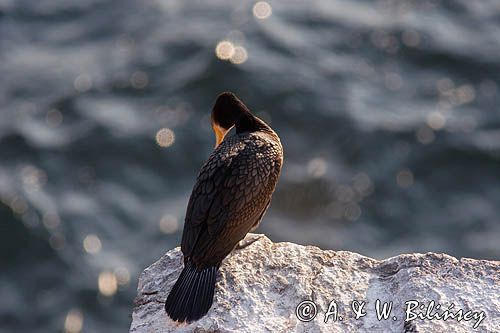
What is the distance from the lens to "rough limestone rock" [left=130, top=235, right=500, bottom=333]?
486 cm

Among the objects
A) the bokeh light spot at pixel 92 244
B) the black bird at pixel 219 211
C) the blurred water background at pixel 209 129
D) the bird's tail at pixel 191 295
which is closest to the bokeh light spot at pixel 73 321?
the blurred water background at pixel 209 129

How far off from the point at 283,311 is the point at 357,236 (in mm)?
5606

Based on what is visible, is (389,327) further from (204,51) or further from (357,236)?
(204,51)

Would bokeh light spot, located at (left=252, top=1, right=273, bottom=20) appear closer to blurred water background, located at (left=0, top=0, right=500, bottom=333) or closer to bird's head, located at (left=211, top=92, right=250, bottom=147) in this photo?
blurred water background, located at (left=0, top=0, right=500, bottom=333)

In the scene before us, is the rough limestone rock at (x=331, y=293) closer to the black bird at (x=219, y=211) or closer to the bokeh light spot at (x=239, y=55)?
the black bird at (x=219, y=211)

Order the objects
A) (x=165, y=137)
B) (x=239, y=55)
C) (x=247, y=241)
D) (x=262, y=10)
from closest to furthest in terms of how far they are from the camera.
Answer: (x=247, y=241)
(x=165, y=137)
(x=239, y=55)
(x=262, y=10)

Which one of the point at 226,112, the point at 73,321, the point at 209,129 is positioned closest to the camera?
the point at 226,112

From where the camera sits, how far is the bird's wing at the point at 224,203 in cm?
548

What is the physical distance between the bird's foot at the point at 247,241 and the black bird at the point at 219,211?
→ 0.09 m

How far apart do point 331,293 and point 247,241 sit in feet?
3.06

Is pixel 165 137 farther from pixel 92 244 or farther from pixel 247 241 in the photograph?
pixel 247 241

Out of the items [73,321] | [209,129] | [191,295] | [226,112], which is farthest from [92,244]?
[191,295]

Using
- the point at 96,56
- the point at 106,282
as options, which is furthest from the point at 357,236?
the point at 96,56

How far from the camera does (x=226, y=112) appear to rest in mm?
7102
